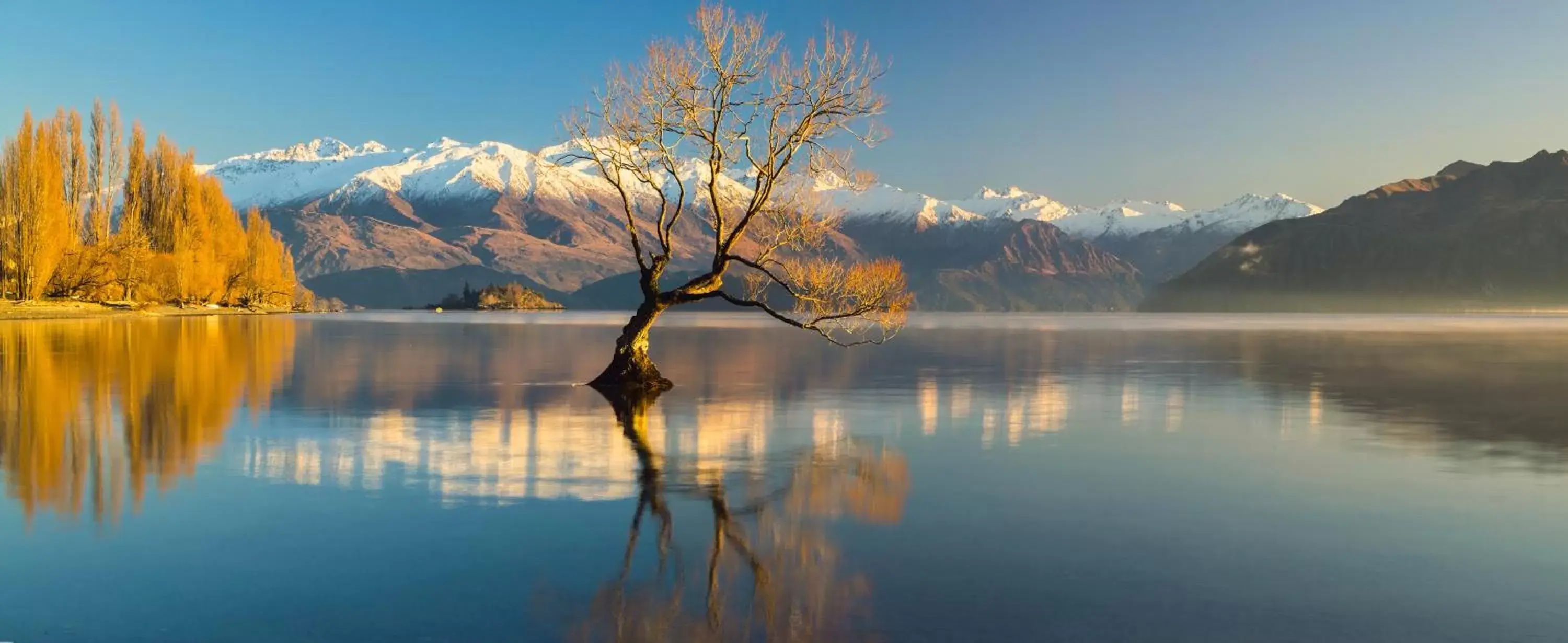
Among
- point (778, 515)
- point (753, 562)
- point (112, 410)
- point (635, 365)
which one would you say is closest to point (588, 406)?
point (635, 365)

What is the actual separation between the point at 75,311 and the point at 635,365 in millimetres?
104041

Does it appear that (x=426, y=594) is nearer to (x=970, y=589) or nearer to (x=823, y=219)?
(x=970, y=589)

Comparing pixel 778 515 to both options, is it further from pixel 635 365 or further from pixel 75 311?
pixel 75 311

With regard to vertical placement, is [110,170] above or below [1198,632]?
above

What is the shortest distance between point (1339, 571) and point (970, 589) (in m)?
3.83

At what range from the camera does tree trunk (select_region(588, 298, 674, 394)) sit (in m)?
34.7

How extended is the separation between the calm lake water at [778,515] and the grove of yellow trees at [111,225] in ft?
297

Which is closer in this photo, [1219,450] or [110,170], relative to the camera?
[1219,450]

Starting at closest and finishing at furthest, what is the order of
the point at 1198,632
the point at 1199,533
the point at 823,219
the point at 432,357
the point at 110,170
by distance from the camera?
1. the point at 1198,632
2. the point at 1199,533
3. the point at 823,219
4. the point at 432,357
5. the point at 110,170

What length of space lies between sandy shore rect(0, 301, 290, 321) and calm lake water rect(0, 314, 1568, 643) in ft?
277

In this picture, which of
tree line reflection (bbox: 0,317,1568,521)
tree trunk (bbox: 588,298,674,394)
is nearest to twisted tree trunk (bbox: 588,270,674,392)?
tree trunk (bbox: 588,298,674,394)

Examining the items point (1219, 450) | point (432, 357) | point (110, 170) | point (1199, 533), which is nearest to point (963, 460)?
point (1219, 450)

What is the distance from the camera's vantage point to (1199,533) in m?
12.9

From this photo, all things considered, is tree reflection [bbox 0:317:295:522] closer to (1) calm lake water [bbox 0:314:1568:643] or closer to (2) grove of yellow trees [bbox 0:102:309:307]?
(1) calm lake water [bbox 0:314:1568:643]
